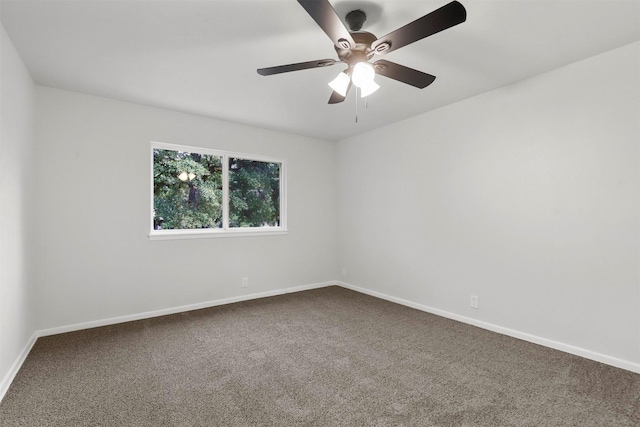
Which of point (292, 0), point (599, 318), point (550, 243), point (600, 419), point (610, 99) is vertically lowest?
point (600, 419)

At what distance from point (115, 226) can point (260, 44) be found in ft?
8.19

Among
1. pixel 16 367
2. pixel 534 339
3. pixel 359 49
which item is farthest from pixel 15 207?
pixel 534 339

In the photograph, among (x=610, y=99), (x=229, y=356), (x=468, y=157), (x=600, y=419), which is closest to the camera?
(x=600, y=419)

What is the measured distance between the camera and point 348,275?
501 cm

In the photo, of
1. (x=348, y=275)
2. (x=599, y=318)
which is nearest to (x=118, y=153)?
(x=348, y=275)

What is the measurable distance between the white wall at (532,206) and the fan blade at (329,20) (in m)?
2.09

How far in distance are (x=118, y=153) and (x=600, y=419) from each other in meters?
4.51

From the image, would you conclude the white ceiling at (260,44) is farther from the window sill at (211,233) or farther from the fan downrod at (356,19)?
the window sill at (211,233)

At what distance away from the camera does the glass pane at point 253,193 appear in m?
4.32

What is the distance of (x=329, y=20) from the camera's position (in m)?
1.54

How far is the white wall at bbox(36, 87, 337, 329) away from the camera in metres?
3.08

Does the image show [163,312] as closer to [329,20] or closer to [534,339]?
[329,20]

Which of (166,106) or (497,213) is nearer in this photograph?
(497,213)

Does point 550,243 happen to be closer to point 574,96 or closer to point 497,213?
point 497,213
